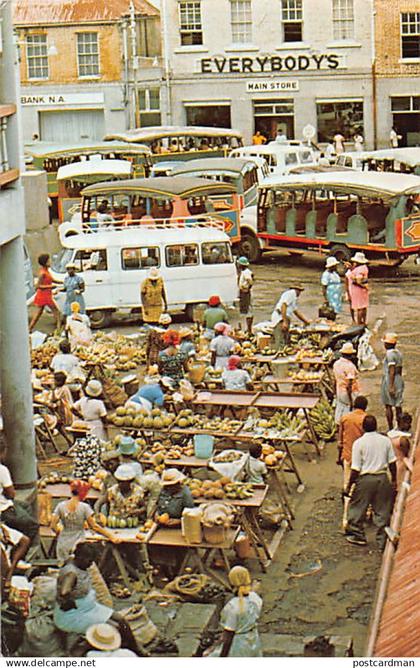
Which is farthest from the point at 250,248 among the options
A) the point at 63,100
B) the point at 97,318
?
the point at 63,100

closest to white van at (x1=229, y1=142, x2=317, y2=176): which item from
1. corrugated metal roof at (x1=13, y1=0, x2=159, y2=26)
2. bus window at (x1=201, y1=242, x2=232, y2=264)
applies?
corrugated metal roof at (x1=13, y1=0, x2=159, y2=26)

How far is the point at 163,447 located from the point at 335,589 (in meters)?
3.17

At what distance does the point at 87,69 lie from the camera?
155 ft

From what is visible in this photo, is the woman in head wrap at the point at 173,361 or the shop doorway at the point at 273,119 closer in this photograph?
the woman in head wrap at the point at 173,361

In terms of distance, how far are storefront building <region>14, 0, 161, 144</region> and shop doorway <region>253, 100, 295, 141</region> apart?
3.77 m

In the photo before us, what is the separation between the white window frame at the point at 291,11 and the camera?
43.5 metres

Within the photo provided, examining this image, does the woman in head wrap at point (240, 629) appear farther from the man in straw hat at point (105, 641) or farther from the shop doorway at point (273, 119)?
the shop doorway at point (273, 119)

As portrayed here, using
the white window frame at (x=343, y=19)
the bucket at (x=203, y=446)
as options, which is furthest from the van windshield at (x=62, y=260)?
the white window frame at (x=343, y=19)

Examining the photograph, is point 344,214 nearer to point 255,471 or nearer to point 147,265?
point 147,265

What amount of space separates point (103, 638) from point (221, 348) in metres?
9.02

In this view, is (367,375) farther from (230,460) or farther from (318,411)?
(230,460)

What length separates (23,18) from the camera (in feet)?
151

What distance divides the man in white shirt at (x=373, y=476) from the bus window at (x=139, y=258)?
35.8 ft

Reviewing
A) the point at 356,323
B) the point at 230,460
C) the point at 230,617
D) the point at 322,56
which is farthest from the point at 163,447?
the point at 322,56
